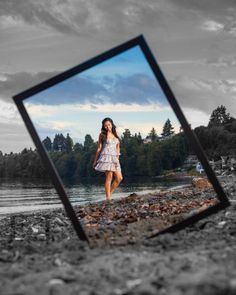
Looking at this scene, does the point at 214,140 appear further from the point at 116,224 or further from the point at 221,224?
the point at 221,224

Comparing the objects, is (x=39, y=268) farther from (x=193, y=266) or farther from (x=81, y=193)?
(x=81, y=193)

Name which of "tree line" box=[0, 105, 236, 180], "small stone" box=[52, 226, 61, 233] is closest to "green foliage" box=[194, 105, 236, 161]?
"tree line" box=[0, 105, 236, 180]

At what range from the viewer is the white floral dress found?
15.4 meters

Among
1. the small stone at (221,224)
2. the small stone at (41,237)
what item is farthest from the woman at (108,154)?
the small stone at (221,224)

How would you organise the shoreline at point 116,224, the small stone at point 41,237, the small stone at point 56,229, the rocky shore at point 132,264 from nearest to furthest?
the rocky shore at point 132,264 → the shoreline at point 116,224 → the small stone at point 41,237 → the small stone at point 56,229

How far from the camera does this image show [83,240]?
768 centimetres

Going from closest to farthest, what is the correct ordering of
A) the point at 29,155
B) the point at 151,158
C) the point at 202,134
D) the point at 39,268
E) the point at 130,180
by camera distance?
the point at 39,268
the point at 151,158
the point at 130,180
the point at 202,134
the point at 29,155

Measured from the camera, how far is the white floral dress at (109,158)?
15.4m

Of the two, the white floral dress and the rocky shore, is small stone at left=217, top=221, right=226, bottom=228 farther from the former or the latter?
the white floral dress

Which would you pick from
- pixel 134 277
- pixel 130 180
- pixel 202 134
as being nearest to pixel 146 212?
pixel 134 277

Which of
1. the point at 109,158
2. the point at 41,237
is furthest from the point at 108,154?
the point at 41,237

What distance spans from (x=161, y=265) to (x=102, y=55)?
161 inches

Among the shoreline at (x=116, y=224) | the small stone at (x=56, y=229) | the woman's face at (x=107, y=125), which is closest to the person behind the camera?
the shoreline at (x=116, y=224)

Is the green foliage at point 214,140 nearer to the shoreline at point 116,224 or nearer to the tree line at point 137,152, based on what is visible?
Result: the tree line at point 137,152
